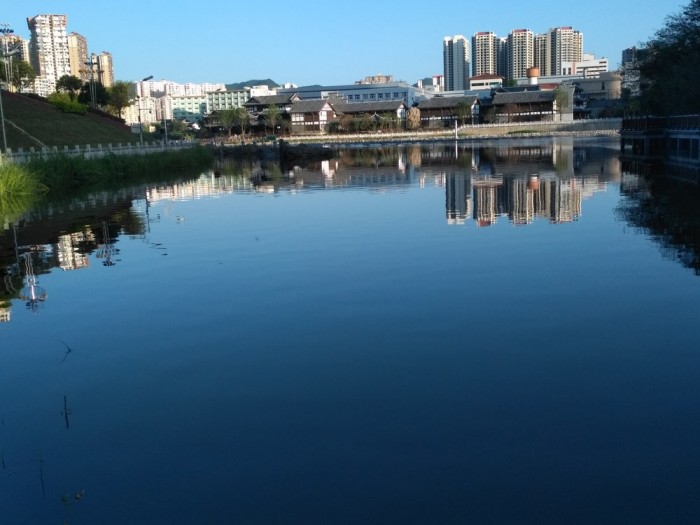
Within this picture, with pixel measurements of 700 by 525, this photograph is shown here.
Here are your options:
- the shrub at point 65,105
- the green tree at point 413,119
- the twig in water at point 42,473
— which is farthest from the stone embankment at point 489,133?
the twig in water at point 42,473

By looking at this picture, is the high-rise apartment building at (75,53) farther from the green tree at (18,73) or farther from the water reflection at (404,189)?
the water reflection at (404,189)

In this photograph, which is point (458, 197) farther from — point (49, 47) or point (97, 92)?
point (49, 47)

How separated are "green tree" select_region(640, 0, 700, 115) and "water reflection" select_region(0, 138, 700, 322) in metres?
4.44

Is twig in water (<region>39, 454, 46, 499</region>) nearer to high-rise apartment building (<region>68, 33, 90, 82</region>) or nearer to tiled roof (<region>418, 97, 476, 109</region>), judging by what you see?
tiled roof (<region>418, 97, 476, 109</region>)

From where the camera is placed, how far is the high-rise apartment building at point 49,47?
155750 millimetres

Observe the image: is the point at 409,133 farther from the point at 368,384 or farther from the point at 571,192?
the point at 368,384

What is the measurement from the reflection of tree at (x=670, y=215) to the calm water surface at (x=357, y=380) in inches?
5.9

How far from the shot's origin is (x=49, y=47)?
16050cm

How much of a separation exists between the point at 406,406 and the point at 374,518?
1.76 metres

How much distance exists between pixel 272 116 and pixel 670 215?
85.7 metres

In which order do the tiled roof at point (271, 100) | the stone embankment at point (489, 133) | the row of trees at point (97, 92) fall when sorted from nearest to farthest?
the row of trees at point (97, 92), the stone embankment at point (489, 133), the tiled roof at point (271, 100)

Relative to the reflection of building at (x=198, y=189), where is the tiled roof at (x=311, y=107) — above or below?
above

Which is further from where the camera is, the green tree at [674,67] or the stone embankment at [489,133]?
the stone embankment at [489,133]

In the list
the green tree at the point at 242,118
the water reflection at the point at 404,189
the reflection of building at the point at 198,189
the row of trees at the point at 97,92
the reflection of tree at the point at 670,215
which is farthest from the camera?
the green tree at the point at 242,118
